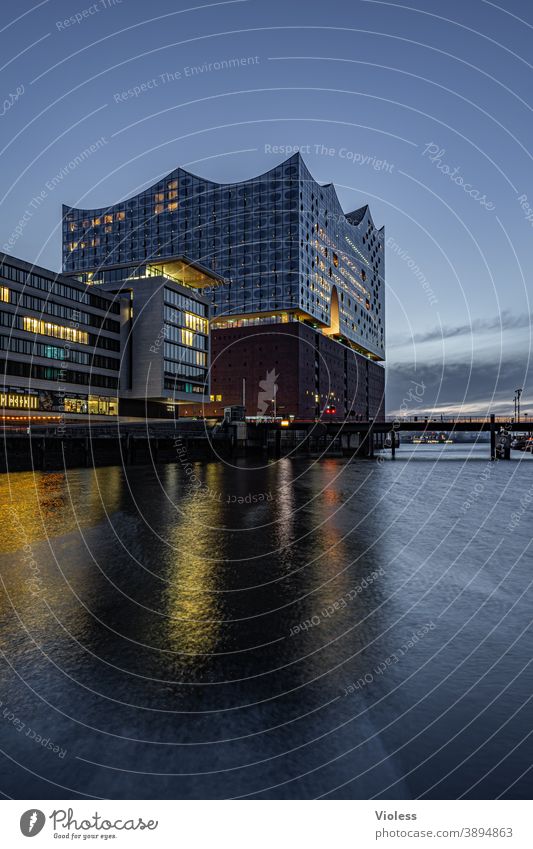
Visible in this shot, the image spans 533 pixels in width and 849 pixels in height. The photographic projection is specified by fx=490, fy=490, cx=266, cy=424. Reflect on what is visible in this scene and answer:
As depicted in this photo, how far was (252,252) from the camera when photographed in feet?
433

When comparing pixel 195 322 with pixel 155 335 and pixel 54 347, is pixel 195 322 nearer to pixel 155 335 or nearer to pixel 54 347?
pixel 155 335

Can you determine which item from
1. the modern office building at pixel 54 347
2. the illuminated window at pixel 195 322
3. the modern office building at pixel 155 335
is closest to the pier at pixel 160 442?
the modern office building at pixel 155 335

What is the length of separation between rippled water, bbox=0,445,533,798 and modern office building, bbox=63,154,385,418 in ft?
378

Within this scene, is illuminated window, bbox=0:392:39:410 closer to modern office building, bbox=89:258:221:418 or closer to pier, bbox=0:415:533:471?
pier, bbox=0:415:533:471

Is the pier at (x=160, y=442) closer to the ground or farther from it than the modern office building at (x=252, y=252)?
closer to the ground

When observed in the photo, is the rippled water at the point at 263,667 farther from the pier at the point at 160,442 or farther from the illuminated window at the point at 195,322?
the illuminated window at the point at 195,322

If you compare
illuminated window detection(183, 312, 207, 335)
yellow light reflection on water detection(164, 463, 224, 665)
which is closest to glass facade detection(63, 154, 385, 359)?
illuminated window detection(183, 312, 207, 335)

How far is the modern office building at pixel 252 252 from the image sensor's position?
427 ft

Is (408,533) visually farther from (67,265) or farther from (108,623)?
(67,265)

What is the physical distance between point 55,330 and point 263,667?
84.0m

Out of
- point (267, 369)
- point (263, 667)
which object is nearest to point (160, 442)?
point (263, 667)

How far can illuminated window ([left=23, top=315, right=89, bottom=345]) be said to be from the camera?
250 feet

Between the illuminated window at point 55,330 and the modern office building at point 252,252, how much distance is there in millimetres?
39601
